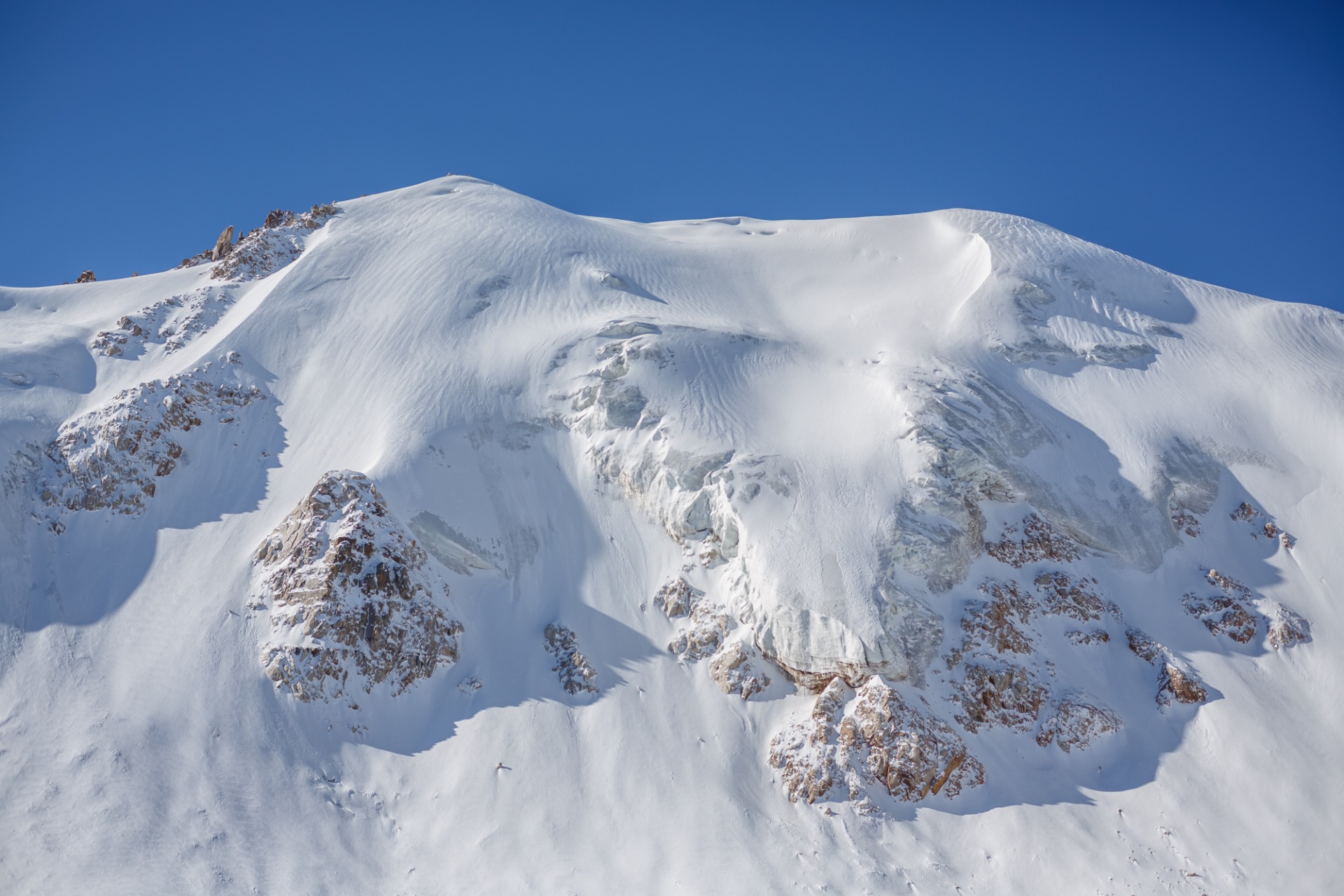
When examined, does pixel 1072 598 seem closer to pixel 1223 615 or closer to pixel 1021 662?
pixel 1021 662

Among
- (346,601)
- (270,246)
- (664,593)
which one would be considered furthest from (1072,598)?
(270,246)

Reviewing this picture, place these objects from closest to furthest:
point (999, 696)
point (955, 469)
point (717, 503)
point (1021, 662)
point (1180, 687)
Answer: point (999, 696), point (1180, 687), point (1021, 662), point (717, 503), point (955, 469)

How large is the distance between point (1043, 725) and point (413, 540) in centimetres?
2234

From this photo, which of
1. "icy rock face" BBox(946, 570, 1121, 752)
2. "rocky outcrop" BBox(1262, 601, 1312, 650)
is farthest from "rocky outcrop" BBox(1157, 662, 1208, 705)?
"rocky outcrop" BBox(1262, 601, 1312, 650)

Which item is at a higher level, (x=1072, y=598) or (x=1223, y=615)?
(x=1072, y=598)

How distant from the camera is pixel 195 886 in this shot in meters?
18.4

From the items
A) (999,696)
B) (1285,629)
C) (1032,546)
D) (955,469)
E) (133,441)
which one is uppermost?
(133,441)

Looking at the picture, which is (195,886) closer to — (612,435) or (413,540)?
(413,540)

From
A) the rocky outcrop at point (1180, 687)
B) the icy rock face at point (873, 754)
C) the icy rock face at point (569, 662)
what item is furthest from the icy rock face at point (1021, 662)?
the icy rock face at point (569, 662)

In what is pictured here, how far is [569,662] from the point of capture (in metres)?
25.3

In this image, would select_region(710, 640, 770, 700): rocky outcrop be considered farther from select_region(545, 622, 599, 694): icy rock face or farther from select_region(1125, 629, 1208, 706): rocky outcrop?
select_region(1125, 629, 1208, 706): rocky outcrop

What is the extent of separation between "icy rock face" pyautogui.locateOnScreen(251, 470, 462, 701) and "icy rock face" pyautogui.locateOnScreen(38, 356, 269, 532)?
700 cm

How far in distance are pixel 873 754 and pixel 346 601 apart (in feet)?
57.6

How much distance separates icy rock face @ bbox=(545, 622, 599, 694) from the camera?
81.2 feet
